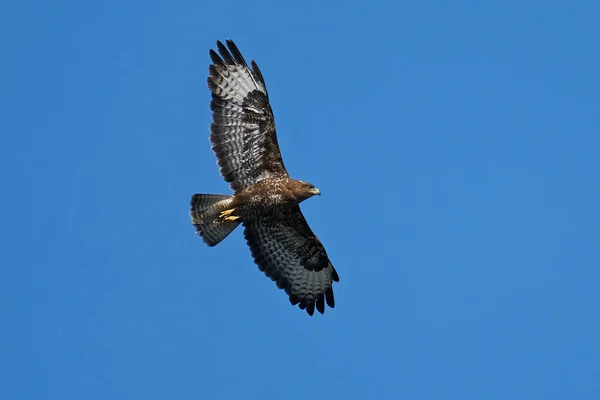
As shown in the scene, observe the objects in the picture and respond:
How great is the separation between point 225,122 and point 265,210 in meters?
1.46

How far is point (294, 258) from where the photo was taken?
62.3 feet

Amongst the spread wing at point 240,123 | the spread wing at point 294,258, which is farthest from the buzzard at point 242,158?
the spread wing at point 294,258

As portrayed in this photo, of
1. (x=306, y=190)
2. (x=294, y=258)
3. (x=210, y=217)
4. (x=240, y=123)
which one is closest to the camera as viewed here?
(x=306, y=190)

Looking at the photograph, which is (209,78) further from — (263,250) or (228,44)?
(263,250)

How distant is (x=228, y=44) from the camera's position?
18.0 meters

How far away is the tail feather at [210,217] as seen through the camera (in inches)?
707

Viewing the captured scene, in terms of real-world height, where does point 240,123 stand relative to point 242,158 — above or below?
above

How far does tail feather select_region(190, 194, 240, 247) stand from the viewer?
1797 cm

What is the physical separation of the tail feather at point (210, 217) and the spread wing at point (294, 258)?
61 centimetres

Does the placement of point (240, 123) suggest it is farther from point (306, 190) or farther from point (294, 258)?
point (294, 258)

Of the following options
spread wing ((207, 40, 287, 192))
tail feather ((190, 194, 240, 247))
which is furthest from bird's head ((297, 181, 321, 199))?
tail feather ((190, 194, 240, 247))

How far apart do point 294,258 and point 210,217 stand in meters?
1.72

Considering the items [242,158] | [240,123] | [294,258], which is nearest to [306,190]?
[242,158]

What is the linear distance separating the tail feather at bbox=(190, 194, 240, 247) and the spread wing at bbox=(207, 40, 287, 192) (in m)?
0.33
